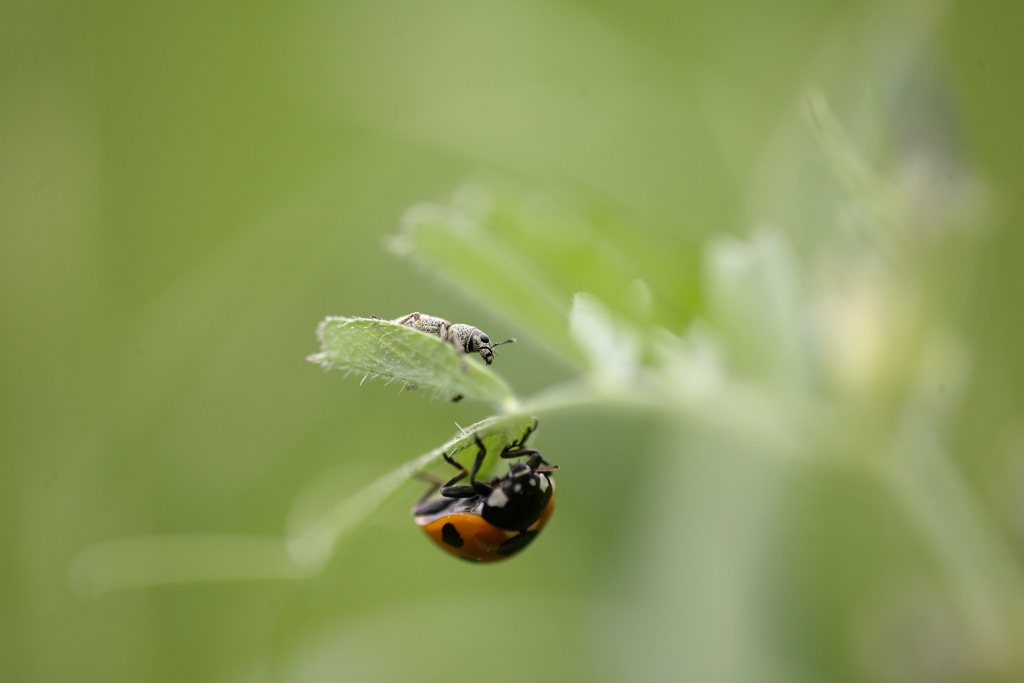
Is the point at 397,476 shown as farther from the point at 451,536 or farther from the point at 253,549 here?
the point at 253,549

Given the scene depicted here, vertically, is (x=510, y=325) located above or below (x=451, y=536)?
above

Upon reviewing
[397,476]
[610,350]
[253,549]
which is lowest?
[397,476]

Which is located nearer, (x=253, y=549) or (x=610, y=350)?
(x=610, y=350)

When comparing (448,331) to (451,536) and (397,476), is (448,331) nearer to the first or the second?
(397,476)

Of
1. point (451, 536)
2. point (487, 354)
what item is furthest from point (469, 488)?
point (487, 354)

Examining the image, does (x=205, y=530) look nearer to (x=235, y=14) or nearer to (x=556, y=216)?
(x=556, y=216)

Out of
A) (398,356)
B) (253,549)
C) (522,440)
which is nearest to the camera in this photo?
(398,356)

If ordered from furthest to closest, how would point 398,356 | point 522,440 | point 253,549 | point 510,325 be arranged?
point 253,549
point 510,325
point 522,440
point 398,356
